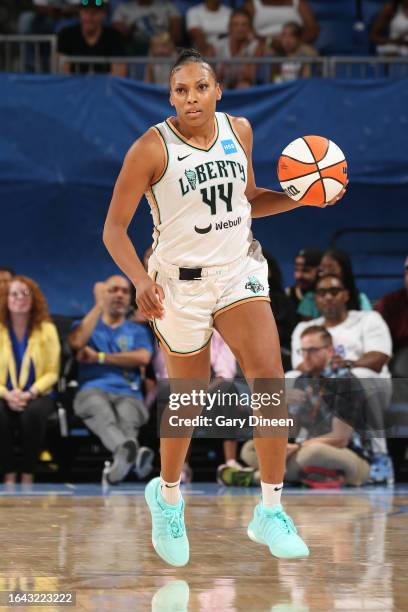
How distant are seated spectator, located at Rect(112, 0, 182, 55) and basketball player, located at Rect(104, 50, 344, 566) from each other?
285 inches

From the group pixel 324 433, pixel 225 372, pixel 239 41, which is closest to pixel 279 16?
pixel 239 41

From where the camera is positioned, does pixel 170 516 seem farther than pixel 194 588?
Yes

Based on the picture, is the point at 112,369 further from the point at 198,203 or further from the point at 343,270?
the point at 198,203

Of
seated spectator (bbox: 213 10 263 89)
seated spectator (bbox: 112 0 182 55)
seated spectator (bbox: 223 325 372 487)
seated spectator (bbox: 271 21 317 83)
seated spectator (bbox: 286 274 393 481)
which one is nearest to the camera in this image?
seated spectator (bbox: 223 325 372 487)

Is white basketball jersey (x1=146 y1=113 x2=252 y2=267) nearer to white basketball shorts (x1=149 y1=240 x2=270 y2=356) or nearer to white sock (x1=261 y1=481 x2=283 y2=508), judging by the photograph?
white basketball shorts (x1=149 y1=240 x2=270 y2=356)

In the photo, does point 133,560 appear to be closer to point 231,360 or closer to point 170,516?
point 170,516

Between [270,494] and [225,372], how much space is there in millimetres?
4047

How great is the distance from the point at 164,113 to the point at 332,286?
7.46 feet

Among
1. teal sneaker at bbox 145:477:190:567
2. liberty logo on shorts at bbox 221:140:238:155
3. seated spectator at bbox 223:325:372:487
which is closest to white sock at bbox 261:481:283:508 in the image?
teal sneaker at bbox 145:477:190:567

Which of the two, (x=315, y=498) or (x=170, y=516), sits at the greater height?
(x=170, y=516)

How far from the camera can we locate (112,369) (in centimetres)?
920

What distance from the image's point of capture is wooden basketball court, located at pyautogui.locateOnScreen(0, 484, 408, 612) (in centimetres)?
409

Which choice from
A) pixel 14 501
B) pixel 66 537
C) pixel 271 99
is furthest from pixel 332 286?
pixel 66 537

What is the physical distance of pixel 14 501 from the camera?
288 inches
